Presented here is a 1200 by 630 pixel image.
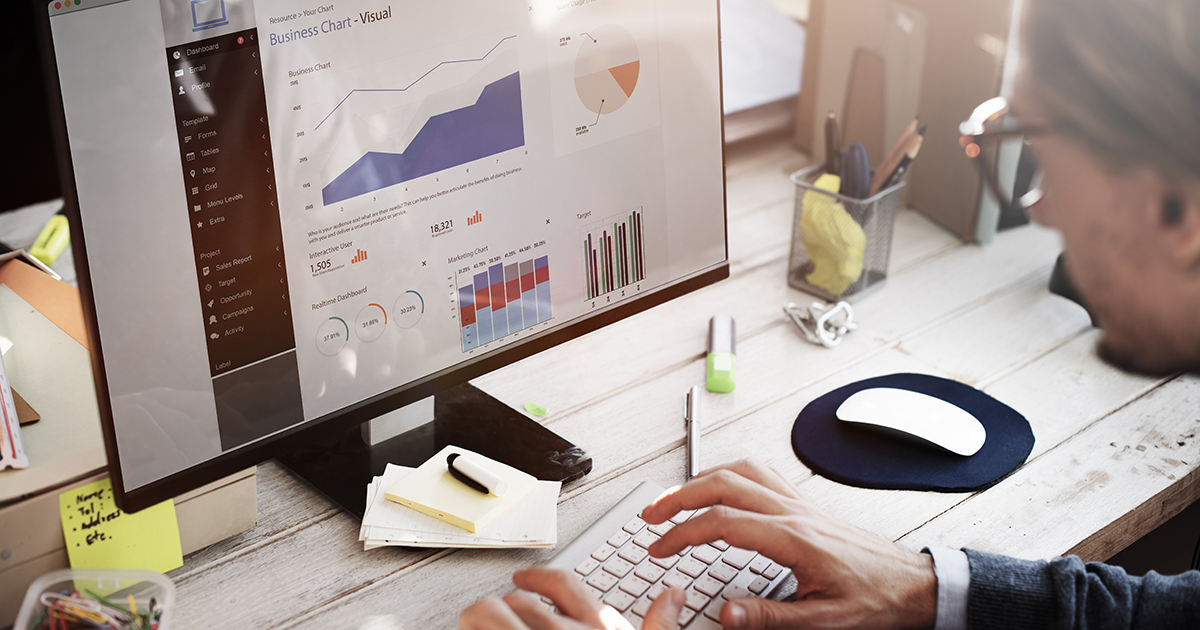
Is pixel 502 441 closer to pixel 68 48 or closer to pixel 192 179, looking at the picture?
pixel 192 179

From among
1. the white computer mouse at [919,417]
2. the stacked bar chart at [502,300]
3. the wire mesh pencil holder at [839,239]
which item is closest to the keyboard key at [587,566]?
the stacked bar chart at [502,300]

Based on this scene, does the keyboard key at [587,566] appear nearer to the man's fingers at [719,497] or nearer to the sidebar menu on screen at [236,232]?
the man's fingers at [719,497]

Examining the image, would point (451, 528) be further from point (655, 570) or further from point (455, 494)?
point (655, 570)

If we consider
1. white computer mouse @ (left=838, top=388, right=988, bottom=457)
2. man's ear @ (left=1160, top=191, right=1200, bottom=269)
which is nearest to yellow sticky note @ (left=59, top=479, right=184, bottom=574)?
white computer mouse @ (left=838, top=388, right=988, bottom=457)

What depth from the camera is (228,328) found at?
701 millimetres

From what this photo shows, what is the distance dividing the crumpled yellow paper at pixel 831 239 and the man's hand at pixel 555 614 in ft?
1.98

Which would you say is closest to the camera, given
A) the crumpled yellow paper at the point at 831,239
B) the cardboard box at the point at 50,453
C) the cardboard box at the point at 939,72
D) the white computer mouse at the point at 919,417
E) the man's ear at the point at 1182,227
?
the man's ear at the point at 1182,227

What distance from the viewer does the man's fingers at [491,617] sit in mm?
666

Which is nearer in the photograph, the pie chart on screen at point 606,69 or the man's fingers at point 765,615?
the man's fingers at point 765,615

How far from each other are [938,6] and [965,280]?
0.40 m

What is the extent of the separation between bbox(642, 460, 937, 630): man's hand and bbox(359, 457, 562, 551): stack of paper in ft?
0.32

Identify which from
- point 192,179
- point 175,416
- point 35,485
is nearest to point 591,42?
point 192,179

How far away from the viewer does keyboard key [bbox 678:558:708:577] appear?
0.75 meters

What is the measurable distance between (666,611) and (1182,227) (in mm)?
429
